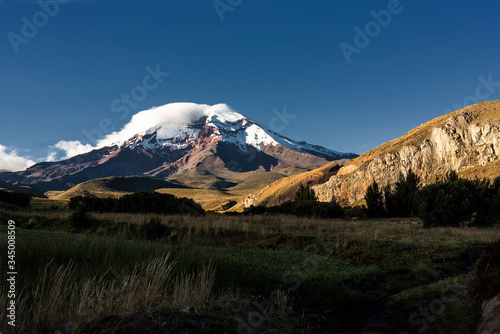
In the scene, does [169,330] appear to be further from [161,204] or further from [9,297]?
[161,204]

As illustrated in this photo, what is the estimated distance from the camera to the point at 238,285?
8.42m

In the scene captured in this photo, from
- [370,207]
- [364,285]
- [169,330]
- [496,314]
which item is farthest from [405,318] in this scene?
[370,207]

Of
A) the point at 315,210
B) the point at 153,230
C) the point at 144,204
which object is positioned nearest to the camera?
the point at 153,230

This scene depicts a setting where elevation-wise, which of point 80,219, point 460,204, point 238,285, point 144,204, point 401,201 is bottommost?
point 238,285

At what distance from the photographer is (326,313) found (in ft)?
27.1

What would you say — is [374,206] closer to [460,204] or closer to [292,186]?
[460,204]

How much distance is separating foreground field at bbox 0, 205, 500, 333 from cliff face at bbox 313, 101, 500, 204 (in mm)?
79457

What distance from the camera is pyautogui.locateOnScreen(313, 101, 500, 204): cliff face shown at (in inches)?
3351

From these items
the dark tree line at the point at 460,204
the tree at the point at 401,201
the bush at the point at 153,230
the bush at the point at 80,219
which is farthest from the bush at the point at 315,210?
the tree at the point at 401,201

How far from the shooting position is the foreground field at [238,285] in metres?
4.59

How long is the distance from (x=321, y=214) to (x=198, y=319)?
107 feet

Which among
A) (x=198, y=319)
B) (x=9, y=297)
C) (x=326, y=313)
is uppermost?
(x=9, y=297)

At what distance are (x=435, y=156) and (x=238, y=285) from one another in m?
99.6

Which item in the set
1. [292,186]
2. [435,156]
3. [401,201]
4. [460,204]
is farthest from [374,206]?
[292,186]
